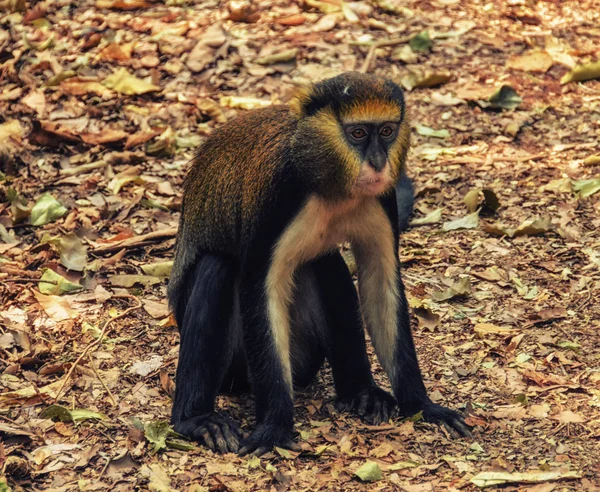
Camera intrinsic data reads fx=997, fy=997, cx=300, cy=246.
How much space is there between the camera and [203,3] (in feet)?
36.9

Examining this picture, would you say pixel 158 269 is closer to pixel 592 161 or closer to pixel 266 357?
pixel 266 357

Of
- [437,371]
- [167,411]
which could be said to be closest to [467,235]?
[437,371]

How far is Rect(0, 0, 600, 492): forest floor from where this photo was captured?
Answer: 17.4 ft

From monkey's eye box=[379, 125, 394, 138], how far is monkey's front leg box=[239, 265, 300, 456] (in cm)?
95

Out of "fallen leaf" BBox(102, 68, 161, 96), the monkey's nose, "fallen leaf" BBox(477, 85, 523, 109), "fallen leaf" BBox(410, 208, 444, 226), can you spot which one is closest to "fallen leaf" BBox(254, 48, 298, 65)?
"fallen leaf" BBox(102, 68, 161, 96)

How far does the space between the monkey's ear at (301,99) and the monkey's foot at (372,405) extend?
1726 mm

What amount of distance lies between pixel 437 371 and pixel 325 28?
220 inches

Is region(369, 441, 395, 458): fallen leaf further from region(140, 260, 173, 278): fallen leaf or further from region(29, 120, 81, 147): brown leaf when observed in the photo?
region(29, 120, 81, 147): brown leaf

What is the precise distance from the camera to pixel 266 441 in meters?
5.39

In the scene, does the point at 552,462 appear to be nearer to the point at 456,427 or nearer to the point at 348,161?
the point at 456,427

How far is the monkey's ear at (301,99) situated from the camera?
534 centimetres

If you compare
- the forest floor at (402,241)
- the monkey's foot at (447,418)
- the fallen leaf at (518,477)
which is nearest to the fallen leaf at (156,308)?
the forest floor at (402,241)

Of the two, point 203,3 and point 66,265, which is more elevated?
point 203,3

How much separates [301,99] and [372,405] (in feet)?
6.06
